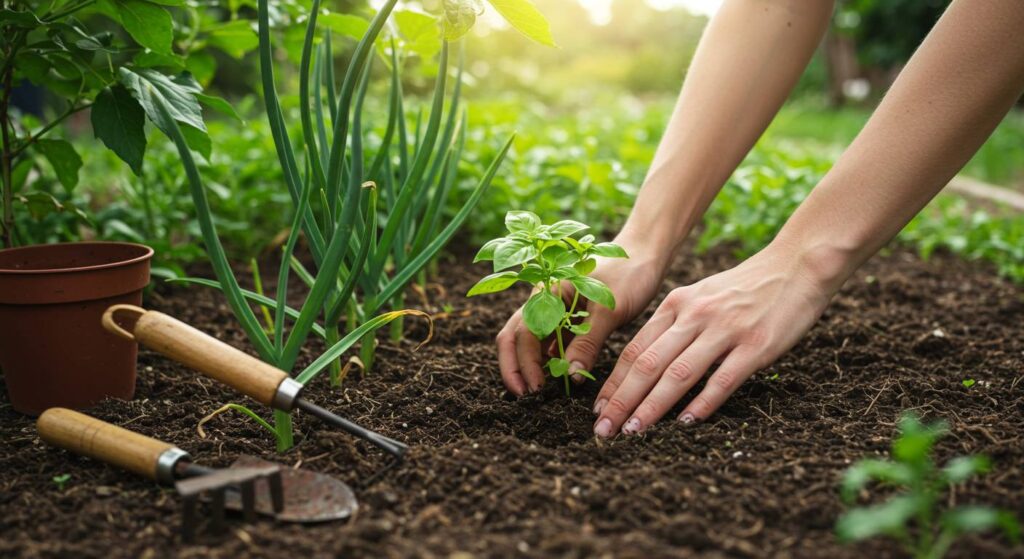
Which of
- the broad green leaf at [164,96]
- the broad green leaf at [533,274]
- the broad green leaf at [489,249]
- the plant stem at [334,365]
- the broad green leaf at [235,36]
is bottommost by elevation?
the plant stem at [334,365]

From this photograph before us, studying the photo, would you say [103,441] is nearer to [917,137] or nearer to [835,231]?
[835,231]

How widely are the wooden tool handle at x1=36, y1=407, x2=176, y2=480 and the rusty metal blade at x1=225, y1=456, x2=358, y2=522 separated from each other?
0.11 m

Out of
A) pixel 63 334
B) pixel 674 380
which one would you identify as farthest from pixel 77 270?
pixel 674 380

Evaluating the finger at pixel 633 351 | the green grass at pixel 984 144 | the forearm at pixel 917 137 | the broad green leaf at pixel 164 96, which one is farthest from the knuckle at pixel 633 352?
the green grass at pixel 984 144

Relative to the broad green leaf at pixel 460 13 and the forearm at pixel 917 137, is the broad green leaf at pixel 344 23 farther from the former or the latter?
the forearm at pixel 917 137

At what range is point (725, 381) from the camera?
131 centimetres

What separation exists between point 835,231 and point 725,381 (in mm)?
322

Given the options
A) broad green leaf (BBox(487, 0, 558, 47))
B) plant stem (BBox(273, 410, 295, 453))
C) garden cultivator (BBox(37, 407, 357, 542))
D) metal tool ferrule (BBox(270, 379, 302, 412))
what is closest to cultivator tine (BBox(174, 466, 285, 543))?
garden cultivator (BBox(37, 407, 357, 542))

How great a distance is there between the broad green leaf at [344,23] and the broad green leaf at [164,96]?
1.08 ft

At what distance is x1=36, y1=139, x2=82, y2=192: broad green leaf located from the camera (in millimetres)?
1670

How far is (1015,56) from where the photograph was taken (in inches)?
47.2

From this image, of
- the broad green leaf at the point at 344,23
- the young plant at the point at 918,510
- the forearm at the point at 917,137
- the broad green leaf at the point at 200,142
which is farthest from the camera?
the broad green leaf at the point at 344,23

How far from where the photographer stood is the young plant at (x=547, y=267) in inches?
50.9

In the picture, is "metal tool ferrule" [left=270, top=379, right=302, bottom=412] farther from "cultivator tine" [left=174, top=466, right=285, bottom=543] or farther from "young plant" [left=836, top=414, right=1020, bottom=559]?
"young plant" [left=836, top=414, right=1020, bottom=559]
